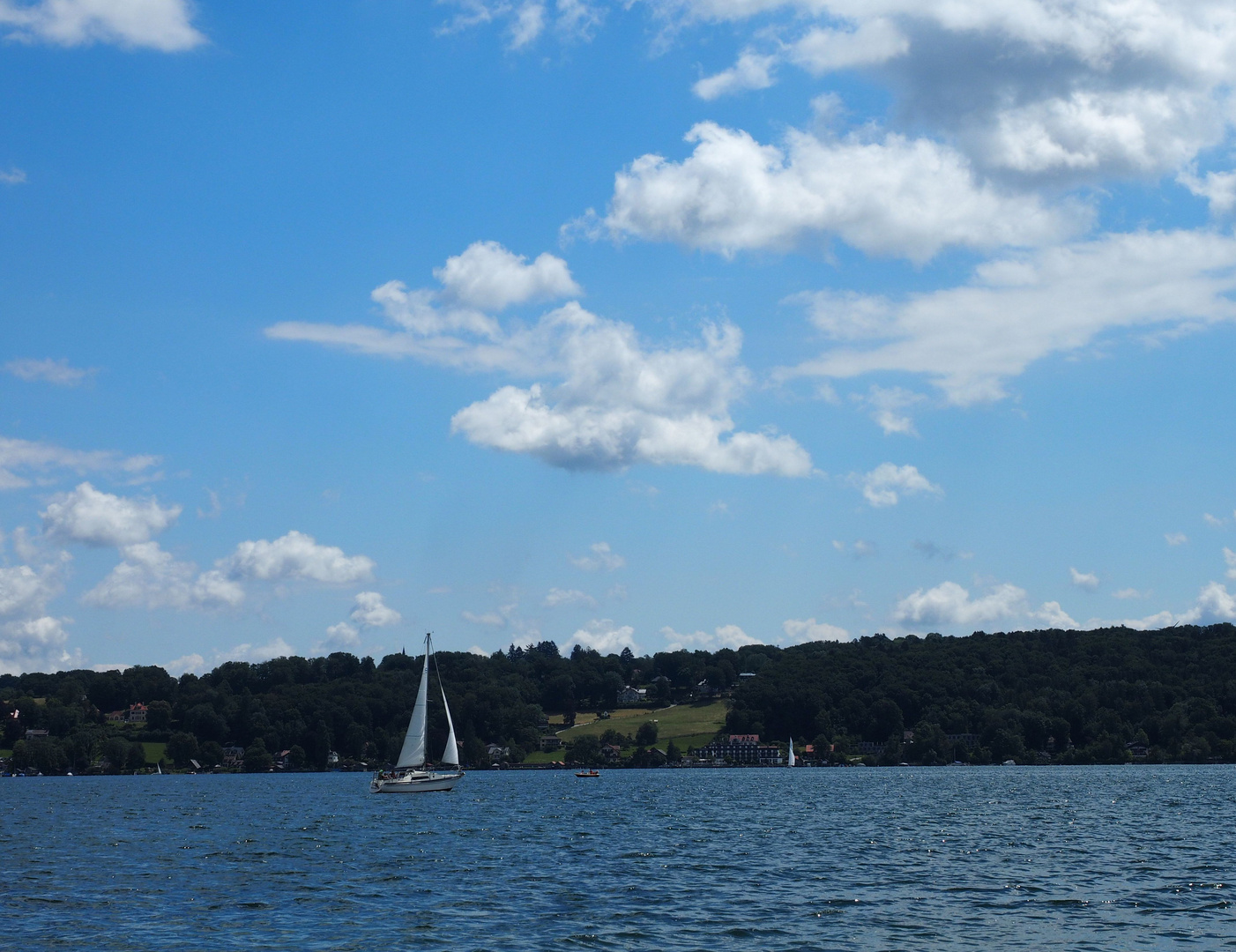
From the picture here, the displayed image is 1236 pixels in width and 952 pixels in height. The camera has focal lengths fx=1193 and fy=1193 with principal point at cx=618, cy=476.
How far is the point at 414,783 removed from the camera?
4993 inches

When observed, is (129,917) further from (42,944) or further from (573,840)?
(573,840)

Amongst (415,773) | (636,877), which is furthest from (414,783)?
(636,877)

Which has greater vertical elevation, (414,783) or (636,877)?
(636,877)

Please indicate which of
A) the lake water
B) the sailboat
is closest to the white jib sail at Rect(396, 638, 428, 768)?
the sailboat

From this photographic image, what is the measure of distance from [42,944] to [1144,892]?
3785 centimetres

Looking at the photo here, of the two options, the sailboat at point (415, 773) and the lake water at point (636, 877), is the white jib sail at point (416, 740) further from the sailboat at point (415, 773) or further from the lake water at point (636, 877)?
the lake water at point (636, 877)

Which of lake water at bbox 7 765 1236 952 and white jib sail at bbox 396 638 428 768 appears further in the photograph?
white jib sail at bbox 396 638 428 768

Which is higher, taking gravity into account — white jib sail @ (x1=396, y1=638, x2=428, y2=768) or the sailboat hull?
white jib sail @ (x1=396, y1=638, x2=428, y2=768)

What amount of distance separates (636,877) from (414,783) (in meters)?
80.9

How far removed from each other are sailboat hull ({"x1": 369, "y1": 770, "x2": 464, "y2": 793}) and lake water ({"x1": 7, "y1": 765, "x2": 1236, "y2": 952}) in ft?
70.9

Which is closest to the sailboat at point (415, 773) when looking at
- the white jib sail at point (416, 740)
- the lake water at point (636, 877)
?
the white jib sail at point (416, 740)

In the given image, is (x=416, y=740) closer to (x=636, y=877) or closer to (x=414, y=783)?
(x=414, y=783)

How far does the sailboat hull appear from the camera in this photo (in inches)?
4926

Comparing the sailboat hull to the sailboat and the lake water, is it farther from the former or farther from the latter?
the lake water
